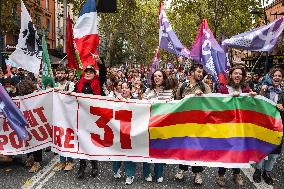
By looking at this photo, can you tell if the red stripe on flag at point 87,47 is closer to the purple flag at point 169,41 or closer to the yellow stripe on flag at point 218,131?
the yellow stripe on flag at point 218,131

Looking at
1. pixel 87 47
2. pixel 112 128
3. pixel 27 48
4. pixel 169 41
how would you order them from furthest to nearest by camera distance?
pixel 169 41 → pixel 27 48 → pixel 87 47 → pixel 112 128

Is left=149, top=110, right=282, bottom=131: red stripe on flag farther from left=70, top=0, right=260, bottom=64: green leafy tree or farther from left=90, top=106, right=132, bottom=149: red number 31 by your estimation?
left=70, top=0, right=260, bottom=64: green leafy tree

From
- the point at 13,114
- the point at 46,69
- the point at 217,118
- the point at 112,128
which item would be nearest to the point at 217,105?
the point at 217,118

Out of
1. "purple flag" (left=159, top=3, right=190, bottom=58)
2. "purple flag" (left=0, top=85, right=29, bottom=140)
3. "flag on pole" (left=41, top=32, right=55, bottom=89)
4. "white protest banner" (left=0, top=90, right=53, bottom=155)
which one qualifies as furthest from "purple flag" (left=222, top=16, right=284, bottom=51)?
"purple flag" (left=0, top=85, right=29, bottom=140)

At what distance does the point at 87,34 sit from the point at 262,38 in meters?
3.13

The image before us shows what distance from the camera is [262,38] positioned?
819cm

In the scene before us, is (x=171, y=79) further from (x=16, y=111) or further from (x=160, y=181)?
(x=16, y=111)

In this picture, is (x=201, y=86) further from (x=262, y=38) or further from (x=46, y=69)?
(x=46, y=69)

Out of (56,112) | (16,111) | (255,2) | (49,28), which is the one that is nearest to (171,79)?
(56,112)

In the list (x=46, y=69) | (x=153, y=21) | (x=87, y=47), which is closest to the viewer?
(x=87, y=47)

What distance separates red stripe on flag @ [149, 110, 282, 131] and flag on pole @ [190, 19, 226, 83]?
A: 197cm

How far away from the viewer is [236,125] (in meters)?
6.55

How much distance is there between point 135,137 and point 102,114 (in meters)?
0.63

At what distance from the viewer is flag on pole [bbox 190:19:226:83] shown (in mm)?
8713
